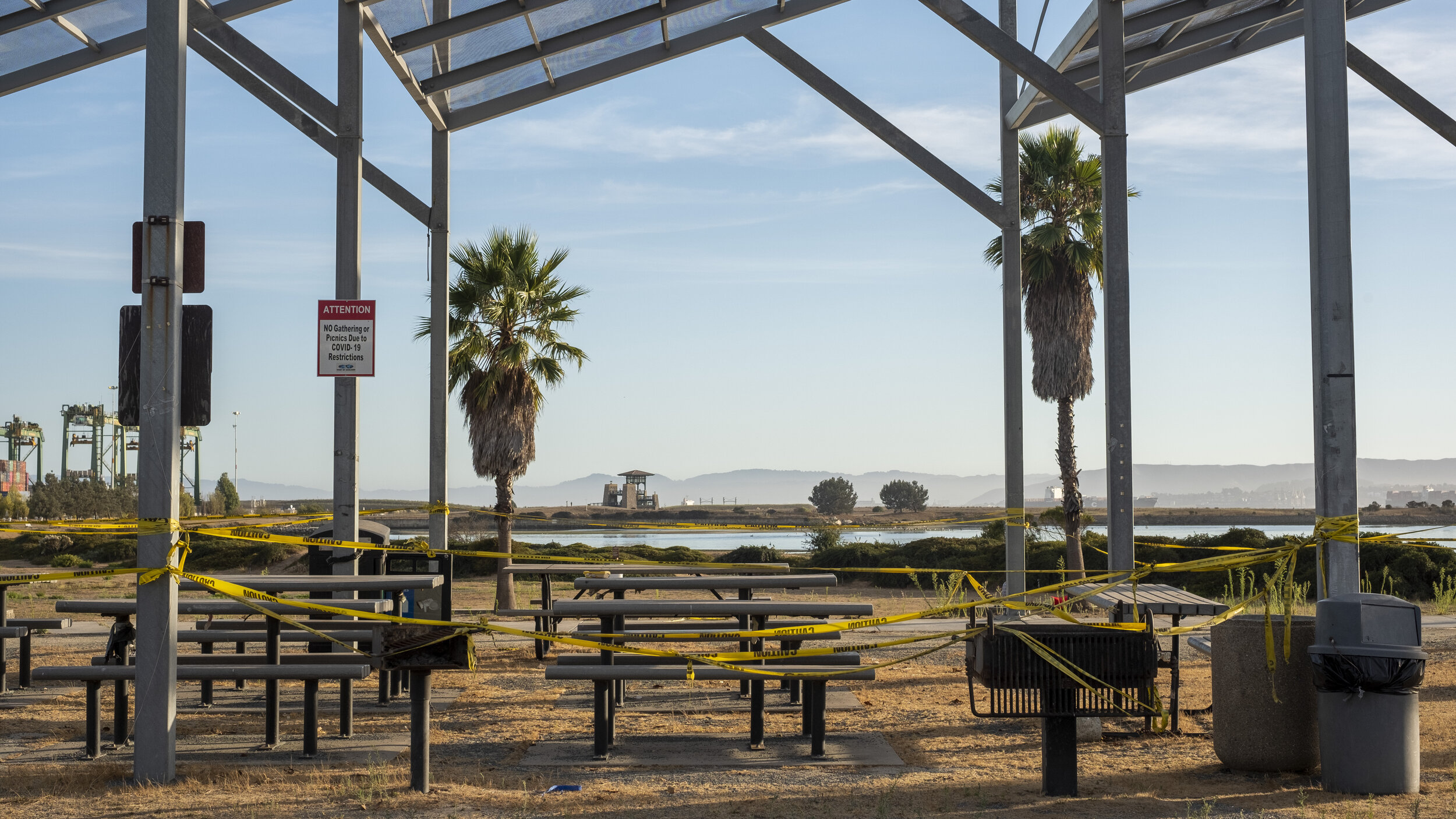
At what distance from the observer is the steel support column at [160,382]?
18.5ft

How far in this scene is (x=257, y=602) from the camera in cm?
628

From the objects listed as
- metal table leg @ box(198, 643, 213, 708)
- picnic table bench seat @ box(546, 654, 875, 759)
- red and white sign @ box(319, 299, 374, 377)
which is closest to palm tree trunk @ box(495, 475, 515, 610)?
red and white sign @ box(319, 299, 374, 377)

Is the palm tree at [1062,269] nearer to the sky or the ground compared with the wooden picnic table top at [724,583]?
nearer to the sky

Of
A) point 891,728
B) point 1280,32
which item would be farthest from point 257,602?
point 1280,32

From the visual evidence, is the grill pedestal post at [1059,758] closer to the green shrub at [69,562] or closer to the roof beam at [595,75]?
the roof beam at [595,75]

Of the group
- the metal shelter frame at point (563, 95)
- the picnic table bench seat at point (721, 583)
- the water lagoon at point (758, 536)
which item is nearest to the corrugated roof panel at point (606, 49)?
the metal shelter frame at point (563, 95)

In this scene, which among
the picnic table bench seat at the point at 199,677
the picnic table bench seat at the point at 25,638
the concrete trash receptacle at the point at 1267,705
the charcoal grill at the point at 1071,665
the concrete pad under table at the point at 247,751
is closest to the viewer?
the charcoal grill at the point at 1071,665

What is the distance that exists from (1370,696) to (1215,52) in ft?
27.7

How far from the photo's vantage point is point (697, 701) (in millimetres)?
8703

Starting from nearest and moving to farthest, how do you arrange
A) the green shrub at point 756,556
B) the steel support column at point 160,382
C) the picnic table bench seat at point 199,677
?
the steel support column at point 160,382
the picnic table bench seat at point 199,677
the green shrub at point 756,556

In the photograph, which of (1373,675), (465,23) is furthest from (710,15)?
(1373,675)

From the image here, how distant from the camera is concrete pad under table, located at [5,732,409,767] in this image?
6.21 meters

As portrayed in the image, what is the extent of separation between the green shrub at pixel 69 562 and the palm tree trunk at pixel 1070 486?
21.1m

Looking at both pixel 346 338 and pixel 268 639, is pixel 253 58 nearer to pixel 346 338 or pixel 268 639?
pixel 346 338
